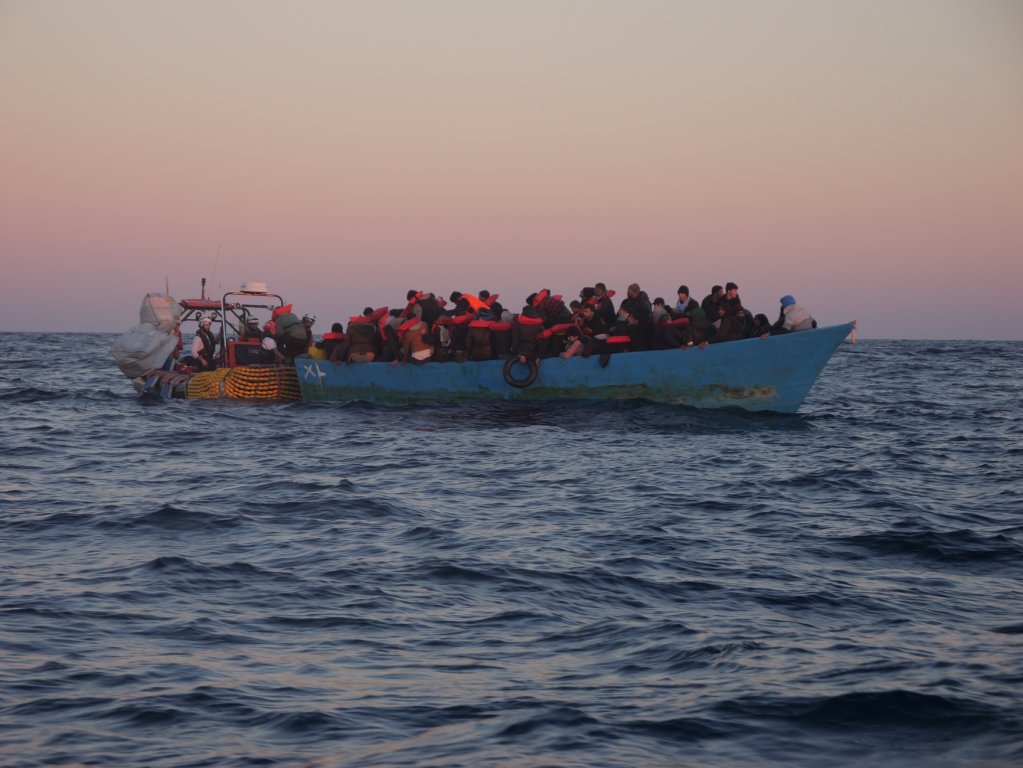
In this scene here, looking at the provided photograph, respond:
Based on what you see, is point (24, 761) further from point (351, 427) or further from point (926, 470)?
point (351, 427)

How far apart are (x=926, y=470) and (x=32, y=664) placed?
11.6m

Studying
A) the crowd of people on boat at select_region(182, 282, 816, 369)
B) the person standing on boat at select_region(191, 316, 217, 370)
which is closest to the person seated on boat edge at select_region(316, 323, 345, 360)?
the crowd of people on boat at select_region(182, 282, 816, 369)

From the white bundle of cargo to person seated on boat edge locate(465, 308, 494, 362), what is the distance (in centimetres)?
747

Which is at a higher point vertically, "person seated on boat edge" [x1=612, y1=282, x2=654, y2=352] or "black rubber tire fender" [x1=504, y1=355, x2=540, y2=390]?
"person seated on boat edge" [x1=612, y1=282, x2=654, y2=352]

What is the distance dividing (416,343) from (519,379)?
7.73ft

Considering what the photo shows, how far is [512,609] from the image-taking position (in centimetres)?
680

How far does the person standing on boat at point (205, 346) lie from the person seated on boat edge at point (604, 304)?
8.93 metres

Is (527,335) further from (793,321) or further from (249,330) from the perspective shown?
(249,330)

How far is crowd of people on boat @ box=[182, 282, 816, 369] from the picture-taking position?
18125 mm

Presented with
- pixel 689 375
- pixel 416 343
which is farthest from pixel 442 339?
pixel 689 375

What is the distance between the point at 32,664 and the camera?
5566mm

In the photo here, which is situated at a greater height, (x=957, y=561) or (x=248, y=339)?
(x=248, y=339)

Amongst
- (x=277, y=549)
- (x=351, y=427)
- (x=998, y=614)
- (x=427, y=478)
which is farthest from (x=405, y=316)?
(x=998, y=614)

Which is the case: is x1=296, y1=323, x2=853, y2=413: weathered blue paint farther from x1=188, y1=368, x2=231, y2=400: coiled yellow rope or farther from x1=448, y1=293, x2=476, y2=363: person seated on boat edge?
x1=188, y1=368, x2=231, y2=400: coiled yellow rope
